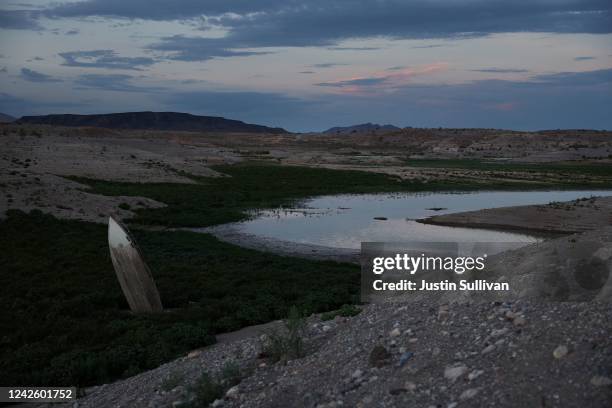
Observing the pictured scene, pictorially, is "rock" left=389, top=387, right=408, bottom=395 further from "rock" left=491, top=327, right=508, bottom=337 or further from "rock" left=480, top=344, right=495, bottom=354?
"rock" left=491, top=327, right=508, bottom=337

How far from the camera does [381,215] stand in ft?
115

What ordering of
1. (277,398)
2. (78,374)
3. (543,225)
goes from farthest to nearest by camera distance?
(543,225)
(78,374)
(277,398)

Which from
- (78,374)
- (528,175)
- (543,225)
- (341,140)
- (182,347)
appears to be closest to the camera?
(78,374)

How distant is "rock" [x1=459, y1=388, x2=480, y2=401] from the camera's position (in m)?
6.52

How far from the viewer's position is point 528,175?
64.2 meters

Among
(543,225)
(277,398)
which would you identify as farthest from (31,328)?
(543,225)

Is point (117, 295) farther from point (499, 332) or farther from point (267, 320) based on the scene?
point (499, 332)

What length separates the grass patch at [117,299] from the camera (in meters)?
11.5

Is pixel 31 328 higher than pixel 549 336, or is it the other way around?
pixel 549 336

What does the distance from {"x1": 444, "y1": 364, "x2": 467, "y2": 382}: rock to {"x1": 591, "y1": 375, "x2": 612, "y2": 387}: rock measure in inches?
55.3

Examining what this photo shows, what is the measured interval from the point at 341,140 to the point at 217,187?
116 meters

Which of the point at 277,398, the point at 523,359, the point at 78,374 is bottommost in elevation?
the point at 78,374

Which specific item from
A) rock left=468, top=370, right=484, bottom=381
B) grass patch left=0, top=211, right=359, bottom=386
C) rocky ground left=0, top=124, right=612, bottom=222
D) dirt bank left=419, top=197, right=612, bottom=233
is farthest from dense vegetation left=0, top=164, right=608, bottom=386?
dirt bank left=419, top=197, right=612, bottom=233

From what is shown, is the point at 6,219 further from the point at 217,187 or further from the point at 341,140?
the point at 341,140
